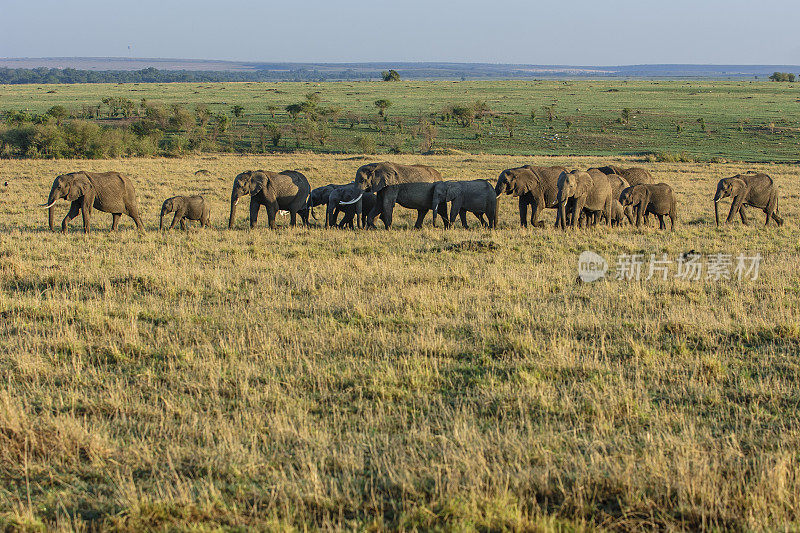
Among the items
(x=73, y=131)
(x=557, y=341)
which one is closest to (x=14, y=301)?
(x=557, y=341)

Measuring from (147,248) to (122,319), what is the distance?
266 inches

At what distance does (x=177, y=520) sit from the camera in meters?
4.56

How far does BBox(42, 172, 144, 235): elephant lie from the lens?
1803cm

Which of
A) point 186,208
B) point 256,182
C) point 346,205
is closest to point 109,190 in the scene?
point 186,208

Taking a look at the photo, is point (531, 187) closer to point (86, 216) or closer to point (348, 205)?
point (348, 205)

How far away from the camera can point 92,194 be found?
61.0 ft

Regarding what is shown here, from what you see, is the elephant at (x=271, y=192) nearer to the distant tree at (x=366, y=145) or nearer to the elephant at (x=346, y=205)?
the elephant at (x=346, y=205)

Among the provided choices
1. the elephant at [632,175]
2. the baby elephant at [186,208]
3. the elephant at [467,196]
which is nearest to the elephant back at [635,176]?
the elephant at [632,175]

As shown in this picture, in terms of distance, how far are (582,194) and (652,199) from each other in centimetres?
265

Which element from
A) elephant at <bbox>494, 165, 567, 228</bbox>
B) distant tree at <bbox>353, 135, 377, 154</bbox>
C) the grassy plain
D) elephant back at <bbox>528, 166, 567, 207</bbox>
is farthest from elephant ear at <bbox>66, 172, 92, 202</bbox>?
the grassy plain

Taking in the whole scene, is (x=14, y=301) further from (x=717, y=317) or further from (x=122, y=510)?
(x=717, y=317)

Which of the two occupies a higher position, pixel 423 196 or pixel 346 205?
pixel 423 196

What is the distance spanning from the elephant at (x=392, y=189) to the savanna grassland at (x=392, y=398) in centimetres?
678

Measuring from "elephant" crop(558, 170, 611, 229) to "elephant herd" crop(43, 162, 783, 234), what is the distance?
0.03m
